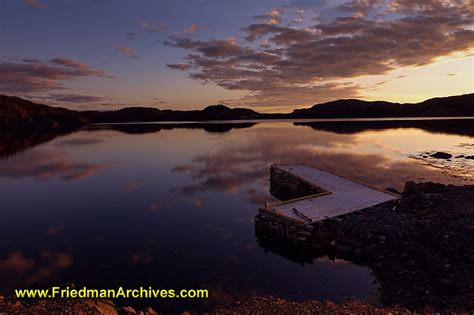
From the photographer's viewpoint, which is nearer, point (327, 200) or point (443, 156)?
point (327, 200)

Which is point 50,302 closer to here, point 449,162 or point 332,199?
point 332,199

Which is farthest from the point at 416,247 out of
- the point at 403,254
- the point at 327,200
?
the point at 327,200

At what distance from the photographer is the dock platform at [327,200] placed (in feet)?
61.9

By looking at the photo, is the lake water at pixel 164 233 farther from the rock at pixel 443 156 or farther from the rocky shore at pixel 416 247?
the rock at pixel 443 156

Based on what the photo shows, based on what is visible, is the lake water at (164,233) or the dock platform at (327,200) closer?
the lake water at (164,233)

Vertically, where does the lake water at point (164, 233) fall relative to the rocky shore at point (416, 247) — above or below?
below

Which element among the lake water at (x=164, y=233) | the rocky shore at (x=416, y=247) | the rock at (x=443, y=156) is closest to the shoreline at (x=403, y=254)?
the rocky shore at (x=416, y=247)

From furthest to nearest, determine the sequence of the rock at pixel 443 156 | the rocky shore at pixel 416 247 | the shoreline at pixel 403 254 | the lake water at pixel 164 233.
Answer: the rock at pixel 443 156, the lake water at pixel 164 233, the rocky shore at pixel 416 247, the shoreline at pixel 403 254

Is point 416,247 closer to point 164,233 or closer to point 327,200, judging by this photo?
point 327,200

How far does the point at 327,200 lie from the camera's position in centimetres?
2169

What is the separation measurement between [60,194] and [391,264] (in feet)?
94.3

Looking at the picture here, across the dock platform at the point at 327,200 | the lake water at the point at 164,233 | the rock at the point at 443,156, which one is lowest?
the lake water at the point at 164,233

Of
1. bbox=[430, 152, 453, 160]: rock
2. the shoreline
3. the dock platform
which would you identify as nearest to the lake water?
the shoreline

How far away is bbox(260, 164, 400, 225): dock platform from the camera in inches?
743
